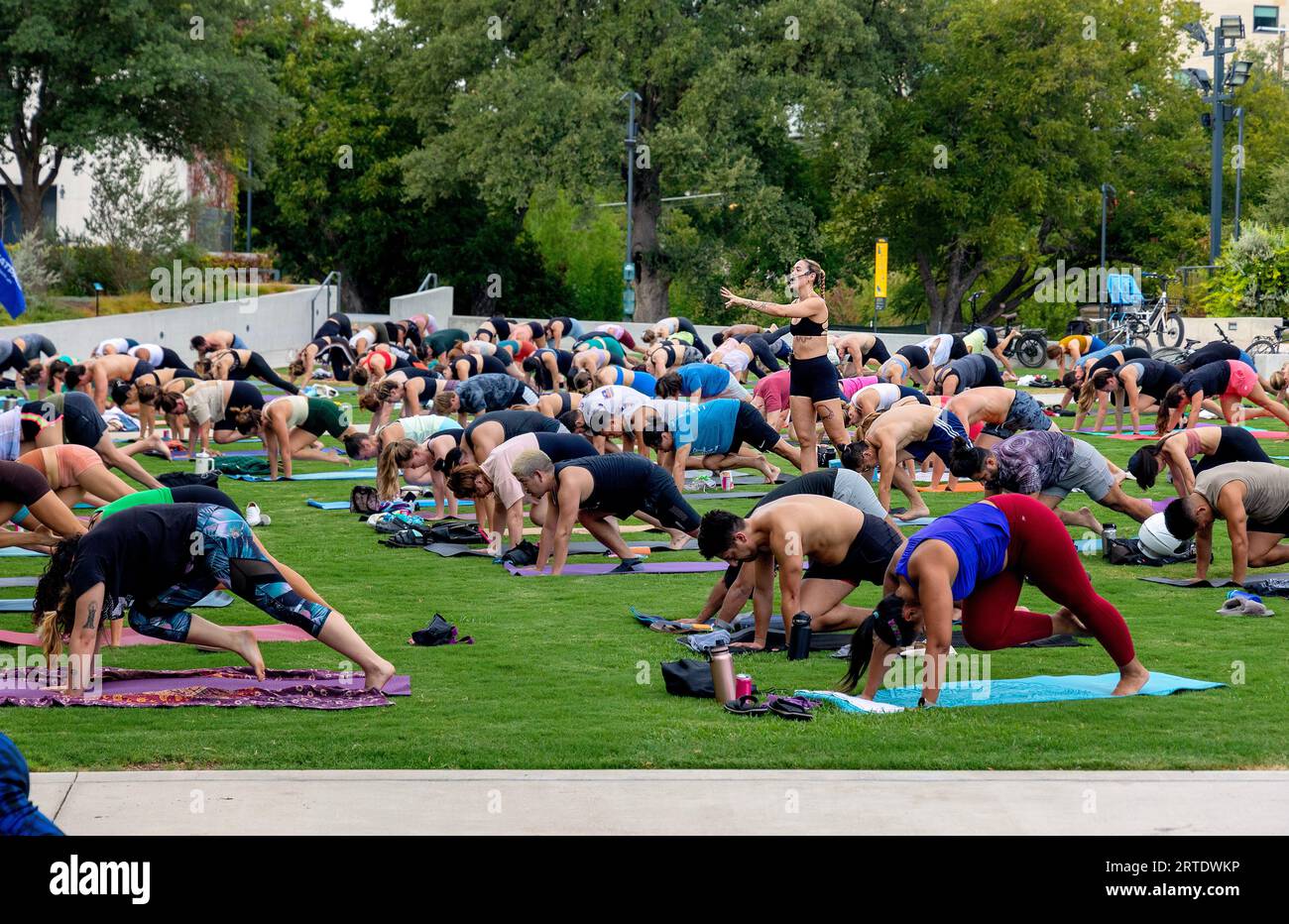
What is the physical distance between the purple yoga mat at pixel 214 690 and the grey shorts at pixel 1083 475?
565 centimetres

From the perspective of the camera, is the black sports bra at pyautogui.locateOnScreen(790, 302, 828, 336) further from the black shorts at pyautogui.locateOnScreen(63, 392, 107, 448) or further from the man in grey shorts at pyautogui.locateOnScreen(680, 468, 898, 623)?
the black shorts at pyautogui.locateOnScreen(63, 392, 107, 448)

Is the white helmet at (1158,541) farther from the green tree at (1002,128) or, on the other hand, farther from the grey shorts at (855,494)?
the green tree at (1002,128)

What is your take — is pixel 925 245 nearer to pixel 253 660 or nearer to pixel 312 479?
pixel 312 479

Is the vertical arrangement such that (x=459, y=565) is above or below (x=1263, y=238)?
below

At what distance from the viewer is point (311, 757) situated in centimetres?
723

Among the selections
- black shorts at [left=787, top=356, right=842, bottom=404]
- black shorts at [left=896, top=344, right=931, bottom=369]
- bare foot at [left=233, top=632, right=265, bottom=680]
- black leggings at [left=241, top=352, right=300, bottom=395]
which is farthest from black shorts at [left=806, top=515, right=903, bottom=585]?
black shorts at [left=896, top=344, right=931, bottom=369]

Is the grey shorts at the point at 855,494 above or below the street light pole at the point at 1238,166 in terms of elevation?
below

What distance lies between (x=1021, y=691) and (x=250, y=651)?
415 centimetres

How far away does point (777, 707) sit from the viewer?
8.08 m

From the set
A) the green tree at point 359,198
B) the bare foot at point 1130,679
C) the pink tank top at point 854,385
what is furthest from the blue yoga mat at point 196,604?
the green tree at point 359,198

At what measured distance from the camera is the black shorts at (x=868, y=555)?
966 cm

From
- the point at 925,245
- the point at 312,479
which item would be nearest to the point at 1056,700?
the point at 312,479
